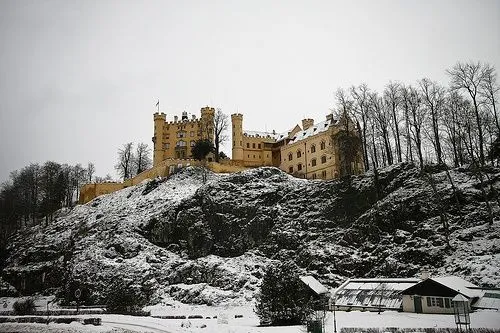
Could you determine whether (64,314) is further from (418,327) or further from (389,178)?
(389,178)

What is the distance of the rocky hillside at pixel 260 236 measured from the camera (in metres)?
41.2

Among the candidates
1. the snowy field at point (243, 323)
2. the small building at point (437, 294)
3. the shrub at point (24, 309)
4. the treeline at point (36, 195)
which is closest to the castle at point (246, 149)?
the treeline at point (36, 195)

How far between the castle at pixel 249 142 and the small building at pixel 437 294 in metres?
36.3

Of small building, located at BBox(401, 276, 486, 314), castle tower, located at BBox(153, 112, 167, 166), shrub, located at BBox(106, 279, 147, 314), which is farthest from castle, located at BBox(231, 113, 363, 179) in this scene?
shrub, located at BBox(106, 279, 147, 314)

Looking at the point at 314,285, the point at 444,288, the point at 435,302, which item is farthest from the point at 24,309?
the point at 444,288

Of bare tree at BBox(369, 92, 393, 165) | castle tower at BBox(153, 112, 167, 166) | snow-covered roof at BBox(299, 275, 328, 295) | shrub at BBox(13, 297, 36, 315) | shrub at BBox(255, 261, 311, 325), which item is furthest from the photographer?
castle tower at BBox(153, 112, 167, 166)

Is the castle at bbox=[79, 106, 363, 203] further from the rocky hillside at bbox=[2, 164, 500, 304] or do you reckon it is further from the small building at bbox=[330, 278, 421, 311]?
the small building at bbox=[330, 278, 421, 311]

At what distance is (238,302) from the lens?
136 ft

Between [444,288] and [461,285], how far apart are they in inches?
46.6

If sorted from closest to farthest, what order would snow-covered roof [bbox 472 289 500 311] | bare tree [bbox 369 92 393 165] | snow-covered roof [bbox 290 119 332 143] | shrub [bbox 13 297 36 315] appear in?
snow-covered roof [bbox 472 289 500 311]
shrub [bbox 13 297 36 315]
bare tree [bbox 369 92 393 165]
snow-covered roof [bbox 290 119 332 143]

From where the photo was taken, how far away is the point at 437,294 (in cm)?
3262

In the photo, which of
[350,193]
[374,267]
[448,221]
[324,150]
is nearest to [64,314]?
[374,267]

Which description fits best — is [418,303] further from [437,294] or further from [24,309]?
[24,309]

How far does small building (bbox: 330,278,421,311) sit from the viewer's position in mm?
35125
